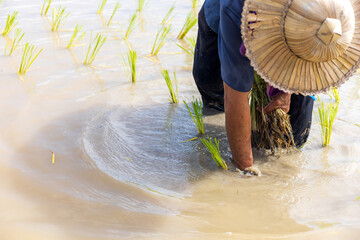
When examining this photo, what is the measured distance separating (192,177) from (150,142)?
457 millimetres

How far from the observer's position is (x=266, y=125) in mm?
2484

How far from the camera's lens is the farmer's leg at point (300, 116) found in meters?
2.50

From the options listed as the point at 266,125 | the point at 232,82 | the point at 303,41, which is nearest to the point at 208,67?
the point at 266,125

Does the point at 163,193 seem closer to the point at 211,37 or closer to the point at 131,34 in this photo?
the point at 211,37

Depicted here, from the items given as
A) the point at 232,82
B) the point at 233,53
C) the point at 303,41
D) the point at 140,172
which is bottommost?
the point at 140,172

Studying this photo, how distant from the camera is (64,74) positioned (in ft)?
11.7

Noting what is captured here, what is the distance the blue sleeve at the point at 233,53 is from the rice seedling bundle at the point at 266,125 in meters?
0.45

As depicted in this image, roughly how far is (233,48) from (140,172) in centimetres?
86

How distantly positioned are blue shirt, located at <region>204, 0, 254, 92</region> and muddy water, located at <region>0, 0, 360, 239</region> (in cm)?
57

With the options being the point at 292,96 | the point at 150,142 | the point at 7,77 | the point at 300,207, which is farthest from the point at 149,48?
the point at 300,207

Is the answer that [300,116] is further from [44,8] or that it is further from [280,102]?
[44,8]

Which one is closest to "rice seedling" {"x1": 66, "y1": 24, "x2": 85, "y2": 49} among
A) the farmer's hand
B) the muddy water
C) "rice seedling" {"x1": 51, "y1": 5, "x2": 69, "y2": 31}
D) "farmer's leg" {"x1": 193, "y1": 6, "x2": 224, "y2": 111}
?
"rice seedling" {"x1": 51, "y1": 5, "x2": 69, "y2": 31}

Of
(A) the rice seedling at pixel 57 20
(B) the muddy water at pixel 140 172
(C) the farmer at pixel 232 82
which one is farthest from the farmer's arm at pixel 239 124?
(A) the rice seedling at pixel 57 20

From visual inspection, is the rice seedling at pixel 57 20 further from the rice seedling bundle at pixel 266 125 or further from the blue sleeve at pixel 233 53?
the blue sleeve at pixel 233 53
